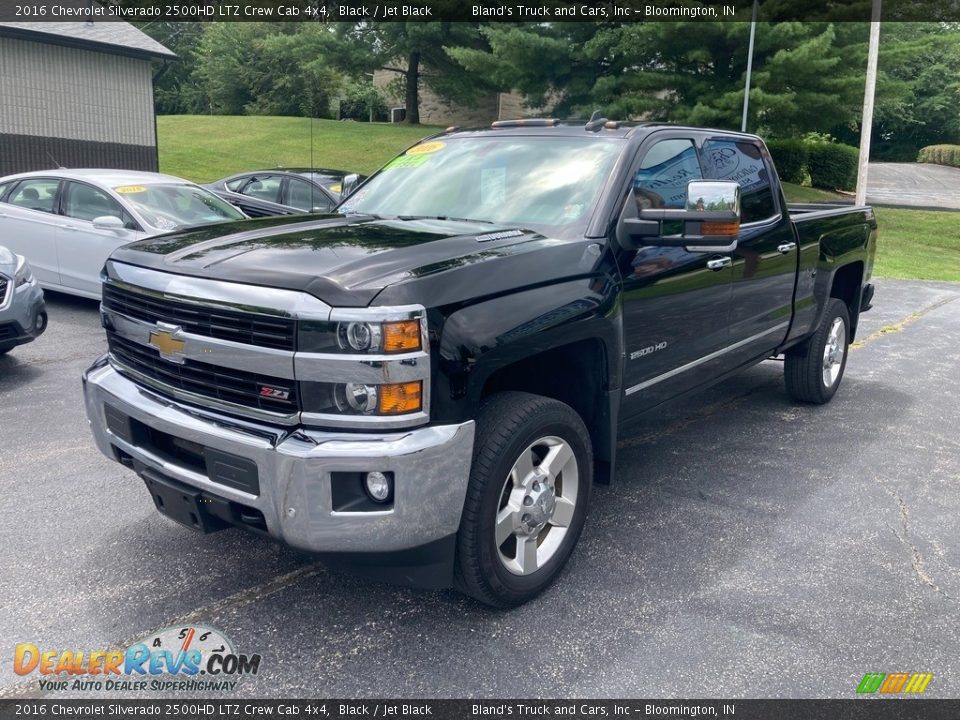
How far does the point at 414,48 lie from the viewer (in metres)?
35.1

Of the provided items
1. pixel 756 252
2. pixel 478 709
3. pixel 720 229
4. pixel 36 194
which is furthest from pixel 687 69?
pixel 478 709

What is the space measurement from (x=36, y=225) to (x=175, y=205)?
156 centimetres

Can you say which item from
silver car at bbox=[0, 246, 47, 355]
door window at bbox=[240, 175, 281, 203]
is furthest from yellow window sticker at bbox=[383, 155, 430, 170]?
door window at bbox=[240, 175, 281, 203]

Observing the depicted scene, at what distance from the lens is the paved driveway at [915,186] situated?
3062 cm

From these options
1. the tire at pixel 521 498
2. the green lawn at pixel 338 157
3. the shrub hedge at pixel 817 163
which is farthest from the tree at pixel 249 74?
the tire at pixel 521 498

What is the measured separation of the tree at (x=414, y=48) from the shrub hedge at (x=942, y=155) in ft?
106

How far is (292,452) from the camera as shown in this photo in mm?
2725

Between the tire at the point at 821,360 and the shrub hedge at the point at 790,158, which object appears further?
the shrub hedge at the point at 790,158

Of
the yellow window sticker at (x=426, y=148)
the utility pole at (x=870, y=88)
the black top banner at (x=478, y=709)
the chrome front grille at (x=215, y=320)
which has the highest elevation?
the utility pole at (x=870, y=88)

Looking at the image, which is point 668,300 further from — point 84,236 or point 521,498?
point 84,236

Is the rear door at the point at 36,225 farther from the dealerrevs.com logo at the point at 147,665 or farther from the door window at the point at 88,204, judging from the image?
the dealerrevs.com logo at the point at 147,665

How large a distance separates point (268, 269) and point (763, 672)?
2.27m

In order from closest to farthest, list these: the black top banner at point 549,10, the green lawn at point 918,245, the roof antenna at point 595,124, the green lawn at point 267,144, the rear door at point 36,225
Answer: the roof antenna at point 595,124, the rear door at point 36,225, the green lawn at point 918,245, the black top banner at point 549,10, the green lawn at point 267,144

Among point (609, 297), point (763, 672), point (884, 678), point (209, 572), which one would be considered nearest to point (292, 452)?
point (209, 572)
